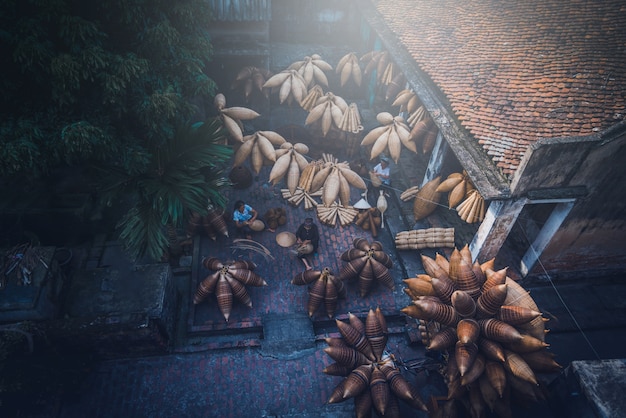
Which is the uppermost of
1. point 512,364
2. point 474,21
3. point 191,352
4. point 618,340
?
point 474,21

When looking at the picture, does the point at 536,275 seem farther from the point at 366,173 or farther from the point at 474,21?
the point at 474,21

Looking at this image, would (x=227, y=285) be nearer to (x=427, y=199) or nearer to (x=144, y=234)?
(x=144, y=234)

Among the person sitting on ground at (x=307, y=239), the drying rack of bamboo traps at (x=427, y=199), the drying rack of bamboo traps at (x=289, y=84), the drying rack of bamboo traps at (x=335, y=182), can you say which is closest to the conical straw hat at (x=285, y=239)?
the person sitting on ground at (x=307, y=239)

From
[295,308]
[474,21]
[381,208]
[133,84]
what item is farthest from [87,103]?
[474,21]

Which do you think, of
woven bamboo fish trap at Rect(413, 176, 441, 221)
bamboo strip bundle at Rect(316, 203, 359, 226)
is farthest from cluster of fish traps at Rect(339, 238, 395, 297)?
woven bamboo fish trap at Rect(413, 176, 441, 221)

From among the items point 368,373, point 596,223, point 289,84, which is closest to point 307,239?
point 368,373

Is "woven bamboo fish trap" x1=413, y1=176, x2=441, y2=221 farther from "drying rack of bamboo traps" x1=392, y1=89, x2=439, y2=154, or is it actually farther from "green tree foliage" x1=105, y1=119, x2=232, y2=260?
"green tree foliage" x1=105, y1=119, x2=232, y2=260
